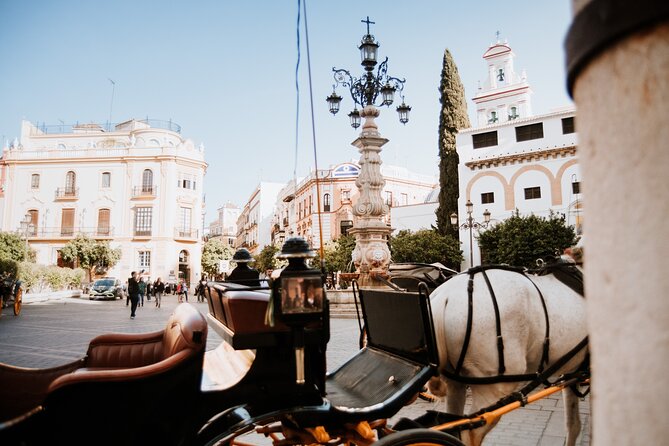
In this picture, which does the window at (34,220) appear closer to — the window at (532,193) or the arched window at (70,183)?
the arched window at (70,183)

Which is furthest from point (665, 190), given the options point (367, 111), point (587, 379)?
point (367, 111)

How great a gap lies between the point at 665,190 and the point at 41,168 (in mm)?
50081

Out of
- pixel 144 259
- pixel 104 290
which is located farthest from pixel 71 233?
pixel 104 290

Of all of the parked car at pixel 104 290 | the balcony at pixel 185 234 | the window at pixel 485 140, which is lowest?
the parked car at pixel 104 290

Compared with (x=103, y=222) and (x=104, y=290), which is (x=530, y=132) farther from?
(x=103, y=222)

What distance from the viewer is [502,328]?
123 inches

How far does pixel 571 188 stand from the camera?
27.8 meters

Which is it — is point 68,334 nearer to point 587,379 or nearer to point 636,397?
point 587,379

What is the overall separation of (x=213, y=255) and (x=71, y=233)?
18538mm

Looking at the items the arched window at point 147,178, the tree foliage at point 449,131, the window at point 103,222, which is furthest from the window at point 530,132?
the window at point 103,222

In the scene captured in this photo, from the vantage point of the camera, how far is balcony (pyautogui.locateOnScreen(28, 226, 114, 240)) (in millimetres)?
41531

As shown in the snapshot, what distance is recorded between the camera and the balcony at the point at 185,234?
42062 millimetres

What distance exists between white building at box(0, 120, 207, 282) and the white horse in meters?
40.8

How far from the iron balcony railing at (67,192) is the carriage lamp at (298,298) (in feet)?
151
